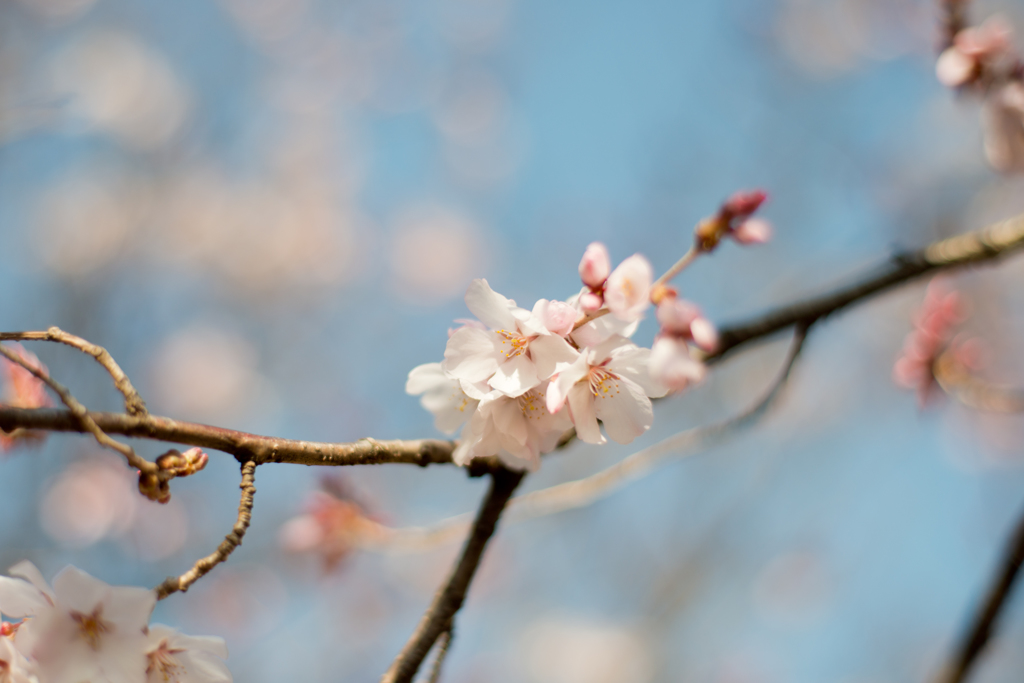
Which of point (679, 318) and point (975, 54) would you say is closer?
point (679, 318)

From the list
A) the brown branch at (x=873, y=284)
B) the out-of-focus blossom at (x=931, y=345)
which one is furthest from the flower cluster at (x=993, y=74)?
the out-of-focus blossom at (x=931, y=345)

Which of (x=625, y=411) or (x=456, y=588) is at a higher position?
(x=625, y=411)

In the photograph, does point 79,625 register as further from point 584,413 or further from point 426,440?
point 584,413

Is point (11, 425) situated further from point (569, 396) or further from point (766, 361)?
point (766, 361)

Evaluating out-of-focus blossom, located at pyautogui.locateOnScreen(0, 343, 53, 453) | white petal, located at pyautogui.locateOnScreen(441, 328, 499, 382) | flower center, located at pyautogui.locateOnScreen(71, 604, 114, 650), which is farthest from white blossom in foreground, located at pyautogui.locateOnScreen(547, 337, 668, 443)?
out-of-focus blossom, located at pyautogui.locateOnScreen(0, 343, 53, 453)

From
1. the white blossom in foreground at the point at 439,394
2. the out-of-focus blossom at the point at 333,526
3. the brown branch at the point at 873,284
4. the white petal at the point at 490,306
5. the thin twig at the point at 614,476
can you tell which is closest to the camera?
the white petal at the point at 490,306

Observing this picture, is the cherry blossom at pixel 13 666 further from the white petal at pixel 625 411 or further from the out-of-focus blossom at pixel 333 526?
the out-of-focus blossom at pixel 333 526

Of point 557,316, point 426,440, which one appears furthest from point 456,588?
point 557,316
